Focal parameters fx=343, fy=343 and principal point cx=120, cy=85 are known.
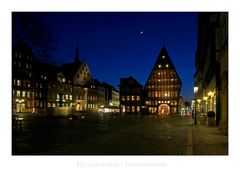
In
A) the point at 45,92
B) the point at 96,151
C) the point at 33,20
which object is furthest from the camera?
the point at 45,92

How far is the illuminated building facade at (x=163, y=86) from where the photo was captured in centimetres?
8981

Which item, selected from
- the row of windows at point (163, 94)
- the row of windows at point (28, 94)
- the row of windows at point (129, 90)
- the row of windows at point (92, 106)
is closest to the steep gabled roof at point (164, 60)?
the row of windows at point (163, 94)

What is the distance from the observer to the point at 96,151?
11.8 metres

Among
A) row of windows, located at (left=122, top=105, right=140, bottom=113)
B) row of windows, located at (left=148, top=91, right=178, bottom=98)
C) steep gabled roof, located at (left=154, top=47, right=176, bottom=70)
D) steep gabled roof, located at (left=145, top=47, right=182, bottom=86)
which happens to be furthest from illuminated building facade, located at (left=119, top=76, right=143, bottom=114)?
steep gabled roof, located at (left=154, top=47, right=176, bottom=70)

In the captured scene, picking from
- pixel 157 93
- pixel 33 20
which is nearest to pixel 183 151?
pixel 33 20

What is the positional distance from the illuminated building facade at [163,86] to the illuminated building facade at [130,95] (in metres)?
5.62

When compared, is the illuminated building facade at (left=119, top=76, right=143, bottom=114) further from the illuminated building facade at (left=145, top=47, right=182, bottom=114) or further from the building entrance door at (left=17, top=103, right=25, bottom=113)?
the building entrance door at (left=17, top=103, right=25, bottom=113)

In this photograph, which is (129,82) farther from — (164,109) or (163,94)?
(164,109)

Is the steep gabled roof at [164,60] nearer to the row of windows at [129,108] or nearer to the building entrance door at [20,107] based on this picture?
the row of windows at [129,108]

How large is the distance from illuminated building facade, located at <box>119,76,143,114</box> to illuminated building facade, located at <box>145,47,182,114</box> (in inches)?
221

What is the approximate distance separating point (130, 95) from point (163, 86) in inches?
471

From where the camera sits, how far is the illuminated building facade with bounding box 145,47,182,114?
89.8 meters
